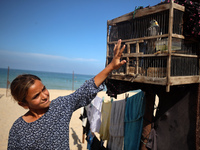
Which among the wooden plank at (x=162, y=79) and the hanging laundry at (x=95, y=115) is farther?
the hanging laundry at (x=95, y=115)

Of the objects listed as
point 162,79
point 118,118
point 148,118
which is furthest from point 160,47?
point 118,118

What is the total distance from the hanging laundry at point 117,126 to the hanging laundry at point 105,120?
0.75 feet

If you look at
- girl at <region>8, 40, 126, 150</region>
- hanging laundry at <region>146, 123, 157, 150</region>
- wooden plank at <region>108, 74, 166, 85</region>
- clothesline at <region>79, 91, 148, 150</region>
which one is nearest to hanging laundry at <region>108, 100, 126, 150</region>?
clothesline at <region>79, 91, 148, 150</region>

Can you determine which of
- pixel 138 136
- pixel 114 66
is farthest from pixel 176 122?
pixel 114 66

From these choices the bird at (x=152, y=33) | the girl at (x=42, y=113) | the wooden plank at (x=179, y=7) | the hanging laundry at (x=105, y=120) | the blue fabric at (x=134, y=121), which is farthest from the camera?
the hanging laundry at (x=105, y=120)

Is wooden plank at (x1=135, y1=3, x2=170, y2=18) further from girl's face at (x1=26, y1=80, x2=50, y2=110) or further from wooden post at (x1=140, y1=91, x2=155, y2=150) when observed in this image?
girl's face at (x1=26, y1=80, x2=50, y2=110)

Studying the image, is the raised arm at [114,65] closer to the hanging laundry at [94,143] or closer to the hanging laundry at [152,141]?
the hanging laundry at [152,141]

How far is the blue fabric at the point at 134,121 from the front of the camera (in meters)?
3.52

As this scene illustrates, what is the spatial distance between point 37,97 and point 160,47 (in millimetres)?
2084

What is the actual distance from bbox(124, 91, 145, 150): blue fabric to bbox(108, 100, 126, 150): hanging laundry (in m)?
0.20

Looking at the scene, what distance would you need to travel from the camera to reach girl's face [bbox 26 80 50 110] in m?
1.34

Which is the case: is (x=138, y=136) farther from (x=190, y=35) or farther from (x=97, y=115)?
(x=190, y=35)

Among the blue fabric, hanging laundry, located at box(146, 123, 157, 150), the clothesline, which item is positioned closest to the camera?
hanging laundry, located at box(146, 123, 157, 150)

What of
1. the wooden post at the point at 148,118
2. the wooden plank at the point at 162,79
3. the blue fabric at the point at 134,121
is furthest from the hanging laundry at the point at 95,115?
the wooden plank at the point at 162,79
